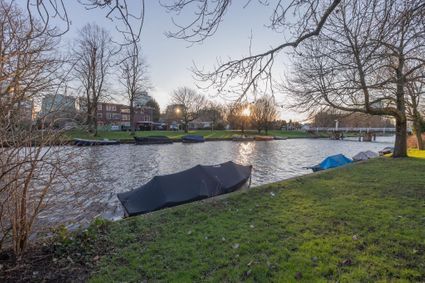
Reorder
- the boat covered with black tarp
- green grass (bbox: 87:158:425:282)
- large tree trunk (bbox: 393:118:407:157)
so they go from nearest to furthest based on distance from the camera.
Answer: green grass (bbox: 87:158:425:282), large tree trunk (bbox: 393:118:407:157), the boat covered with black tarp

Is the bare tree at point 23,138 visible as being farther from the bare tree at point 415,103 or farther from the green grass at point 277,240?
the bare tree at point 415,103

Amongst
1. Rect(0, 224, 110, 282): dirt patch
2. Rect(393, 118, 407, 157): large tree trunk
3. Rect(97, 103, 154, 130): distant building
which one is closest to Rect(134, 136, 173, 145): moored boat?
Rect(97, 103, 154, 130): distant building

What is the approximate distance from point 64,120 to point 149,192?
386 cm

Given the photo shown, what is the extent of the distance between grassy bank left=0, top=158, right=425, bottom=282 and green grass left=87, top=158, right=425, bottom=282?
0.05 feet

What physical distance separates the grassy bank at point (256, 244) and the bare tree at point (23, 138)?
2.41 ft

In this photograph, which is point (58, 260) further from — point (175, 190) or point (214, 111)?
point (214, 111)

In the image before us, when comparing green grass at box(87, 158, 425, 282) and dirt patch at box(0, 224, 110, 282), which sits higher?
green grass at box(87, 158, 425, 282)

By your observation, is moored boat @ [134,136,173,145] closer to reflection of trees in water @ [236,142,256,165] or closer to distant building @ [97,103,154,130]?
reflection of trees in water @ [236,142,256,165]

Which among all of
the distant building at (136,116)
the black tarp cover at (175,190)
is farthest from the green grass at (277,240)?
the distant building at (136,116)

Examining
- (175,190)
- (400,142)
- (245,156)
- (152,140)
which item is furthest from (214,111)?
(175,190)

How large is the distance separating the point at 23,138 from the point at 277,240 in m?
4.27

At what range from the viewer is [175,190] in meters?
7.92

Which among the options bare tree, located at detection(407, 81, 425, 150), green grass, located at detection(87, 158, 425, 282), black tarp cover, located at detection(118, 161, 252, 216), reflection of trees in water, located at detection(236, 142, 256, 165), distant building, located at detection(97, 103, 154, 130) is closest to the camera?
green grass, located at detection(87, 158, 425, 282)

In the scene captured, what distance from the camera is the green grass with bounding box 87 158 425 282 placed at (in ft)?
11.8
